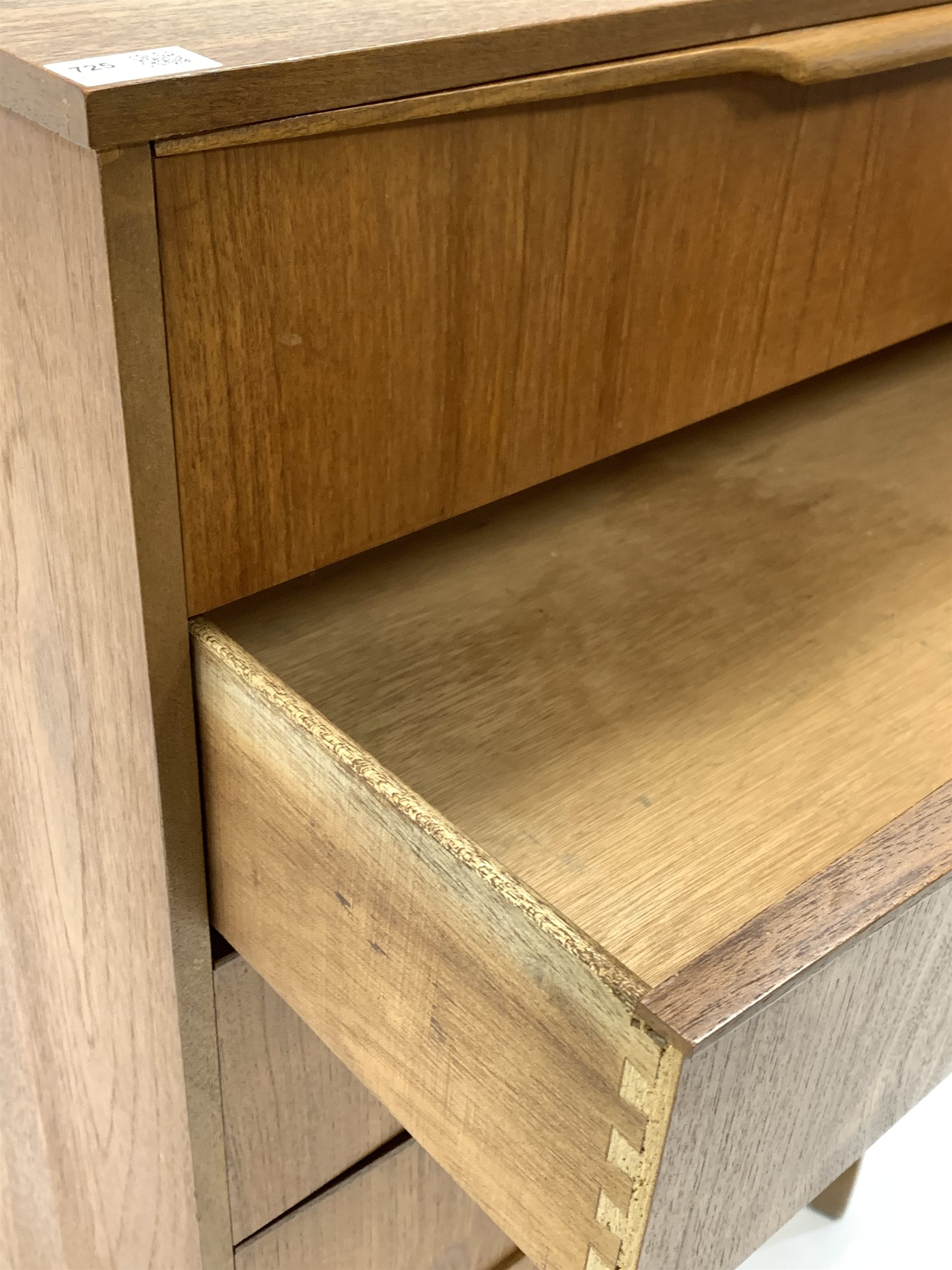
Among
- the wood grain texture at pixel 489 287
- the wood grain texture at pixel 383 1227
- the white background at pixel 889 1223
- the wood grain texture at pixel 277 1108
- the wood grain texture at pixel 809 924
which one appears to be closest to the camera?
the wood grain texture at pixel 809 924

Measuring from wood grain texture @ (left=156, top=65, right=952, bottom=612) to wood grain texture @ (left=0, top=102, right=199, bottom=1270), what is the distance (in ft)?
0.10

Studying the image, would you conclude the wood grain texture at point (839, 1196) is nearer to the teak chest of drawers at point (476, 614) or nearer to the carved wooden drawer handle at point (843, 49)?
the teak chest of drawers at point (476, 614)

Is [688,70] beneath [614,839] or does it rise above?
above

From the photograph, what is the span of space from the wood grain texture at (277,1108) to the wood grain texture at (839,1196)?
512 mm

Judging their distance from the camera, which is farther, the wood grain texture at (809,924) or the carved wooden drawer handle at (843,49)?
the carved wooden drawer handle at (843,49)

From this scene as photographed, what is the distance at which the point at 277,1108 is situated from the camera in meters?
0.67

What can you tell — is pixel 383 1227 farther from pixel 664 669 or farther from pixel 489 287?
pixel 489 287

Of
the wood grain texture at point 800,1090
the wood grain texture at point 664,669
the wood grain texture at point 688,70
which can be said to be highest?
the wood grain texture at point 688,70

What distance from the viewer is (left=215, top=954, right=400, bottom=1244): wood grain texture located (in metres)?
0.63

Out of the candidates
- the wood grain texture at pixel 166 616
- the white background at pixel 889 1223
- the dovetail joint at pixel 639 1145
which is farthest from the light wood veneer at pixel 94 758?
the white background at pixel 889 1223

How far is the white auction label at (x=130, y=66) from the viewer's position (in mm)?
376

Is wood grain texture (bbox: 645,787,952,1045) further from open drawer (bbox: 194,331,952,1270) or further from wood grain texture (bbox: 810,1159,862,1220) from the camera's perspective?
wood grain texture (bbox: 810,1159,862,1220)

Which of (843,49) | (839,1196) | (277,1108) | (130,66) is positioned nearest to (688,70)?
(843,49)

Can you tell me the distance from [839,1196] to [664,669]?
751 mm
